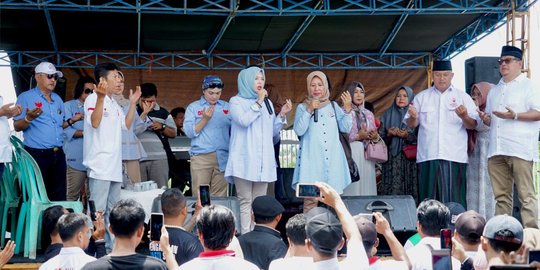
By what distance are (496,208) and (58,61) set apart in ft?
19.2

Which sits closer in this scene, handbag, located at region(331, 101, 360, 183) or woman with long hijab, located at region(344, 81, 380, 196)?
handbag, located at region(331, 101, 360, 183)

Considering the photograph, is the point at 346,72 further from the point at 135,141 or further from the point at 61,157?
the point at 61,157

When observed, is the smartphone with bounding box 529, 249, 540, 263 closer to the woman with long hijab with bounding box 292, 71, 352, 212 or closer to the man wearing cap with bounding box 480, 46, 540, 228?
the man wearing cap with bounding box 480, 46, 540, 228

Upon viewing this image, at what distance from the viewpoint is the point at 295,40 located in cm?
1071

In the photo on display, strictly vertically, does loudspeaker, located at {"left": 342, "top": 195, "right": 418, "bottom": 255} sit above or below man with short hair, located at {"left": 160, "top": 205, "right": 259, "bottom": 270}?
below

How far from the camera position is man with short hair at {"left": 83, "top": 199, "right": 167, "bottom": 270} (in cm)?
363

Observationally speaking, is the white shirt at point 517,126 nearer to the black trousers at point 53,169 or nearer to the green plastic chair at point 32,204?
the green plastic chair at point 32,204

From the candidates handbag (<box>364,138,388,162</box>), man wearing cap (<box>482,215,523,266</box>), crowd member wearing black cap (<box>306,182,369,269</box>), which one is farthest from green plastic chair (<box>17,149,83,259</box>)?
man wearing cap (<box>482,215,523,266</box>)

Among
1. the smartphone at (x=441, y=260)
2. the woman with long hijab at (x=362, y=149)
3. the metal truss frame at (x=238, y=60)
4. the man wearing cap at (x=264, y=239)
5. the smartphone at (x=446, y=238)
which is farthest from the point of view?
the metal truss frame at (x=238, y=60)

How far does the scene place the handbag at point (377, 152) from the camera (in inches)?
317

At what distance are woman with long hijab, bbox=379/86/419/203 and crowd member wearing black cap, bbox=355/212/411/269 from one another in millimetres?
4201

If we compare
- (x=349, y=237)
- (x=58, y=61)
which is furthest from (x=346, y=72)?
(x=349, y=237)

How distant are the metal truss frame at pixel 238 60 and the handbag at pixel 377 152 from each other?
312 cm

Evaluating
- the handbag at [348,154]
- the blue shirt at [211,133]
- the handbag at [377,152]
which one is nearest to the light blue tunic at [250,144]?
the blue shirt at [211,133]
